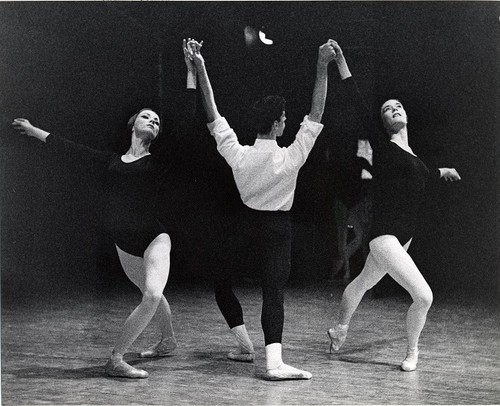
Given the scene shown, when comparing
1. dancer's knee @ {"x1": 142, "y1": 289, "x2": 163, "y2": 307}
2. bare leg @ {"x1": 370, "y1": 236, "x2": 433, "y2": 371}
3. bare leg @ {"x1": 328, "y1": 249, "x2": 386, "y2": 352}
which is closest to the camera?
dancer's knee @ {"x1": 142, "y1": 289, "x2": 163, "y2": 307}

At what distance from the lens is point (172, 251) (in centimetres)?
424

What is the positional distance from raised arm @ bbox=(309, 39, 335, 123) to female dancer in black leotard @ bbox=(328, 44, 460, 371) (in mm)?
56

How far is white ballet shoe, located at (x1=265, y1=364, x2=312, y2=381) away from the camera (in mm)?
4004

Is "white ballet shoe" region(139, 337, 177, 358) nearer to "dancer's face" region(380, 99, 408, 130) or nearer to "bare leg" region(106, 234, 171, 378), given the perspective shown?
"bare leg" region(106, 234, 171, 378)

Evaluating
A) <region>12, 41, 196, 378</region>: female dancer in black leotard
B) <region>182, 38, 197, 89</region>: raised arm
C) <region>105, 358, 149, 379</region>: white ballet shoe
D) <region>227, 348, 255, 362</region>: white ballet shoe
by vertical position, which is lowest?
<region>105, 358, 149, 379</region>: white ballet shoe

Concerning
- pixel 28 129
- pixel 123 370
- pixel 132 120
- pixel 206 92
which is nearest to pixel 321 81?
pixel 206 92

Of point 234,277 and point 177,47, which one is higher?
point 177,47

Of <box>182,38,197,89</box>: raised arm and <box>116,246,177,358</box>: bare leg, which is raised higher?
<box>182,38,197,89</box>: raised arm

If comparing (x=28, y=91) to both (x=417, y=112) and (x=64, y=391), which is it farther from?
(x=417, y=112)

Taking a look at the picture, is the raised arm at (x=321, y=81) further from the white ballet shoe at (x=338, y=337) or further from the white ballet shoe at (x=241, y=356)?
the white ballet shoe at (x=241, y=356)

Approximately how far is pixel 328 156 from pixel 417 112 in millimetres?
575

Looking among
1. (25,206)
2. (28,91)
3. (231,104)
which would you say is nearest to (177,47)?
(231,104)

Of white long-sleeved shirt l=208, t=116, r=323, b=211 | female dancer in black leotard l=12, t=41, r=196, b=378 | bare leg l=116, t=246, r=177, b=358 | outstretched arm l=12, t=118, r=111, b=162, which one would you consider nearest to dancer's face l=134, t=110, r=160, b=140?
female dancer in black leotard l=12, t=41, r=196, b=378

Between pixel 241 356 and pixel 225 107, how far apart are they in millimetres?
1401
